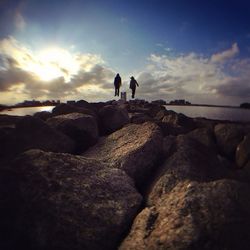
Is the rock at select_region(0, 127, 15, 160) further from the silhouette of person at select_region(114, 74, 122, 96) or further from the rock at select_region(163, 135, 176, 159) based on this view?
the silhouette of person at select_region(114, 74, 122, 96)

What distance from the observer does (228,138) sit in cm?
1245

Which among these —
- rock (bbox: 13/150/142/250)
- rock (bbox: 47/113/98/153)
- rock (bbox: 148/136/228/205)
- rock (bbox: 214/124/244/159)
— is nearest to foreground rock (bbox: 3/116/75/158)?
rock (bbox: 47/113/98/153)

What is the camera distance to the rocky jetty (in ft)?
13.1

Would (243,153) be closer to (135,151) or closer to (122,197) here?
(135,151)

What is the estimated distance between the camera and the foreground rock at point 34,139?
7074mm

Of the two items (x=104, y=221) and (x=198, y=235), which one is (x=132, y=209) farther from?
(x=198, y=235)

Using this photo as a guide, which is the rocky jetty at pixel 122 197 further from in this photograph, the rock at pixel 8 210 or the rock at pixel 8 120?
the rock at pixel 8 120

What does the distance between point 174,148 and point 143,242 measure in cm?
302

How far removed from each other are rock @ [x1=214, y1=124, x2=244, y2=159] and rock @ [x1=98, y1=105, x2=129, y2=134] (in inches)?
177

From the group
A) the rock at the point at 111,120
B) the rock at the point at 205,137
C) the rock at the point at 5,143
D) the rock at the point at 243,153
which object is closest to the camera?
the rock at the point at 5,143

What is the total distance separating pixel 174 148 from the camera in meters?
6.84

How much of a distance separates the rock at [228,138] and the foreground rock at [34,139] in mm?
7291

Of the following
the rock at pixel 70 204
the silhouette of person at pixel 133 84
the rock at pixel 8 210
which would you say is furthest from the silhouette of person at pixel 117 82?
the rock at pixel 8 210

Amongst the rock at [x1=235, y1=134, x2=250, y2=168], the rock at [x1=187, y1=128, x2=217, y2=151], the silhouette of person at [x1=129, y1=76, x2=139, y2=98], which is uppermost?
the silhouette of person at [x1=129, y1=76, x2=139, y2=98]
